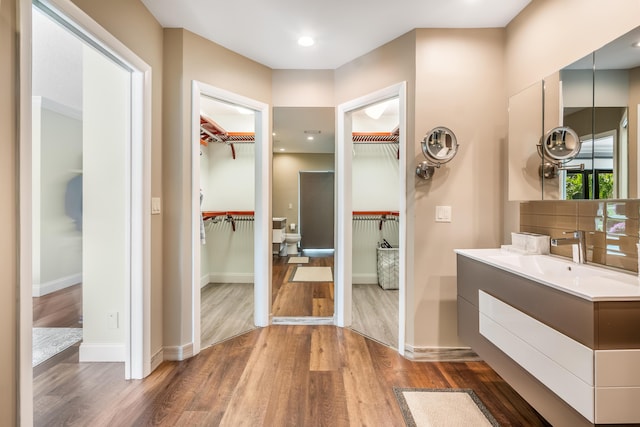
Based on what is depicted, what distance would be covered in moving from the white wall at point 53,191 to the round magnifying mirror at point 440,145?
416 cm

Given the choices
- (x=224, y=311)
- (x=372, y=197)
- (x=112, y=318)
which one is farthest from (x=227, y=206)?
(x=112, y=318)

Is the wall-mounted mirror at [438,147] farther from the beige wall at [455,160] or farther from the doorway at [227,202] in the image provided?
the doorway at [227,202]

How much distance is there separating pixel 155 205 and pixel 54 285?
299 centimetres

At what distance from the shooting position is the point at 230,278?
440 centimetres

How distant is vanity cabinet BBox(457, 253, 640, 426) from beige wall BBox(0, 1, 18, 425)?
223 centimetres

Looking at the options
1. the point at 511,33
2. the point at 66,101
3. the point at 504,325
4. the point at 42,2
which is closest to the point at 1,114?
the point at 42,2

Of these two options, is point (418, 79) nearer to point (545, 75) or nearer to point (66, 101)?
point (545, 75)

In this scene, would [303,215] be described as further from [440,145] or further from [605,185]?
[605,185]

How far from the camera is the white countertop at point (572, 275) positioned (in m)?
1.09

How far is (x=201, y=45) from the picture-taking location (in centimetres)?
239

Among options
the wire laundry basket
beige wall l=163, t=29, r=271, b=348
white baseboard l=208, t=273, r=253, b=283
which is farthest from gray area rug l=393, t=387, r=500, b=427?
white baseboard l=208, t=273, r=253, b=283

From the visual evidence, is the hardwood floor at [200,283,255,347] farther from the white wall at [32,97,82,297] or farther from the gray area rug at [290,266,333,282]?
the white wall at [32,97,82,297]

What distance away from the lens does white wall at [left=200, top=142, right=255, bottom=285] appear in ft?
14.3

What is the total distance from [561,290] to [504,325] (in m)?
0.46
